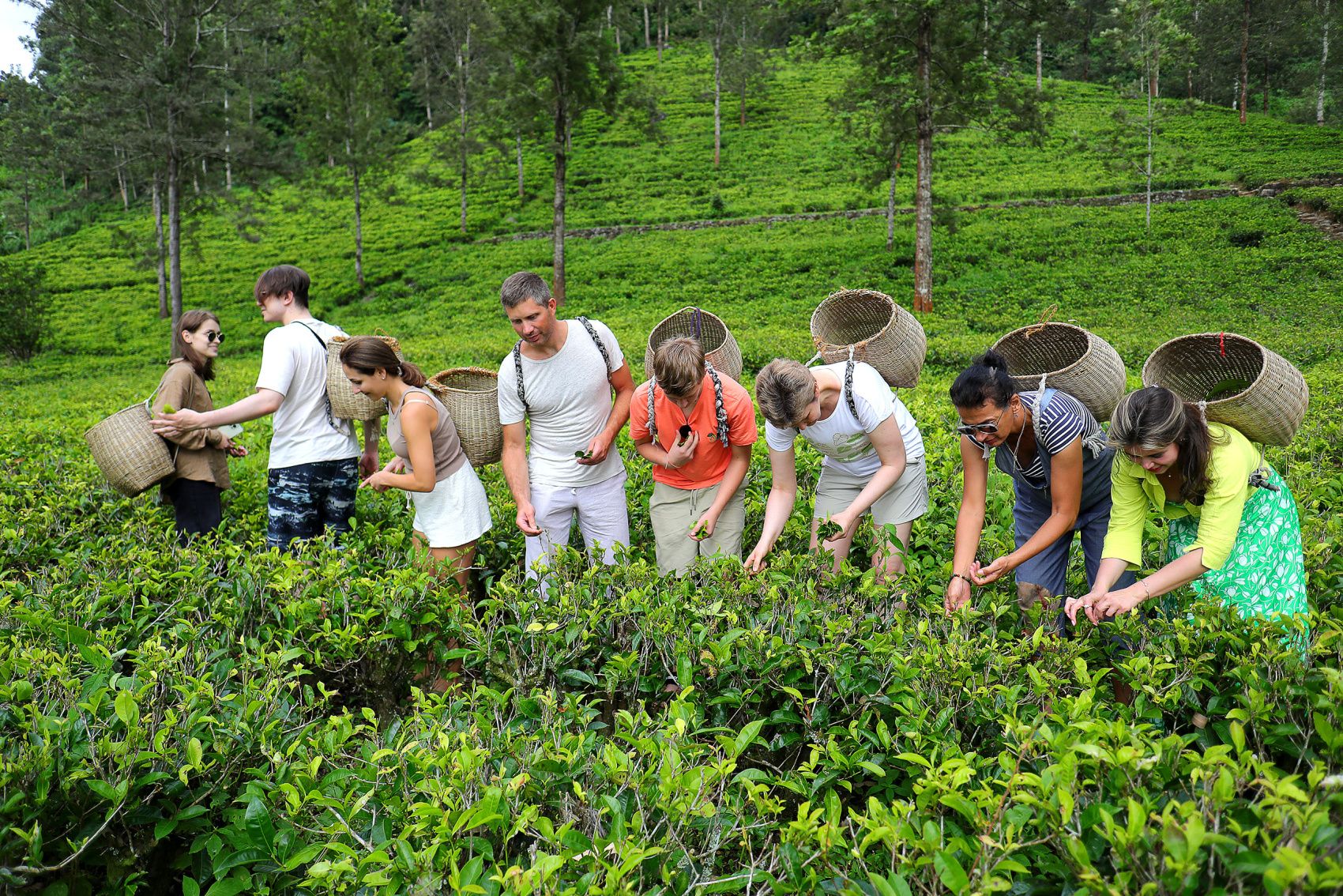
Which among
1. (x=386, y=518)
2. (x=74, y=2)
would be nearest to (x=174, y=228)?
(x=74, y=2)

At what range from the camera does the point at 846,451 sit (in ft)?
12.4

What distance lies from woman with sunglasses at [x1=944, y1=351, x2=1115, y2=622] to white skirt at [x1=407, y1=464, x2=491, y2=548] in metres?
2.13

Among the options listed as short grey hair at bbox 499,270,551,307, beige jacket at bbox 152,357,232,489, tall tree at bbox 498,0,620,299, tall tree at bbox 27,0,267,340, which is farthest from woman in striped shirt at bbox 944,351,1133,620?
tall tree at bbox 27,0,267,340

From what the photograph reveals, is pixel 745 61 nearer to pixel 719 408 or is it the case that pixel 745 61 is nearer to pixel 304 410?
pixel 304 410

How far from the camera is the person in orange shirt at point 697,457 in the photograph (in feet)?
12.5

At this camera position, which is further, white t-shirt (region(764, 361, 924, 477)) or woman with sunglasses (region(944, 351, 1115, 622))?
white t-shirt (region(764, 361, 924, 477))

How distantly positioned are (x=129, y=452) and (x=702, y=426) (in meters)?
2.84

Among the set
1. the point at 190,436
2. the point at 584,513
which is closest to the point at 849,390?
the point at 584,513

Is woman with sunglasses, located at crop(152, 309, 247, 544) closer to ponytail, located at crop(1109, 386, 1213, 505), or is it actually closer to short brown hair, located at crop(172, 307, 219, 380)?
short brown hair, located at crop(172, 307, 219, 380)

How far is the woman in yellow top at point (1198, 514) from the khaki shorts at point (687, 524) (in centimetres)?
152

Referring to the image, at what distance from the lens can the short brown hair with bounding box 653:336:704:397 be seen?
3518mm

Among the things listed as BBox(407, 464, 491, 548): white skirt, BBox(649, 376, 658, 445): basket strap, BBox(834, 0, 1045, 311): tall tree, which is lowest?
BBox(407, 464, 491, 548): white skirt

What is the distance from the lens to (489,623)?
334 centimetres

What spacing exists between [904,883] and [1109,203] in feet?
90.7
